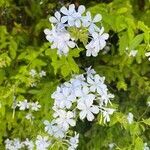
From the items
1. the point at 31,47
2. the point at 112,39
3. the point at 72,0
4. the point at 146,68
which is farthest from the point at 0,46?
the point at 146,68

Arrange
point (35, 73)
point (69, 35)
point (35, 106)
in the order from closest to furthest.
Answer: point (69, 35) < point (35, 73) < point (35, 106)

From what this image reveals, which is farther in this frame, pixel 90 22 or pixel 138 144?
pixel 138 144

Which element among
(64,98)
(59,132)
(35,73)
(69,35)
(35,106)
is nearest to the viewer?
(69,35)

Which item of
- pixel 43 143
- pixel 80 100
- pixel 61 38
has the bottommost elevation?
pixel 43 143

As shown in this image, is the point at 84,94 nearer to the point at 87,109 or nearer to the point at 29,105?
the point at 87,109

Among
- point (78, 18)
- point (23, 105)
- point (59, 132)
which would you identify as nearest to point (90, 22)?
point (78, 18)

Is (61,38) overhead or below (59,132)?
overhead

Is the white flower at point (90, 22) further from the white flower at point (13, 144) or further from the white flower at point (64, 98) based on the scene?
the white flower at point (13, 144)

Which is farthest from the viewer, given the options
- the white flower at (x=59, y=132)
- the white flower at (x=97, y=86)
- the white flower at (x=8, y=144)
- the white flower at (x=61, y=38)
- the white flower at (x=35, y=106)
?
the white flower at (x=8, y=144)

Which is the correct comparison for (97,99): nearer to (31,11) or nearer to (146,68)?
(146,68)

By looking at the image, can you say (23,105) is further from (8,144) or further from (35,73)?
(8,144)

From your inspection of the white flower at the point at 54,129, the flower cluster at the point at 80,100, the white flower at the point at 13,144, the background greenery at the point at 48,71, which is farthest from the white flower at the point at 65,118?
the white flower at the point at 13,144
